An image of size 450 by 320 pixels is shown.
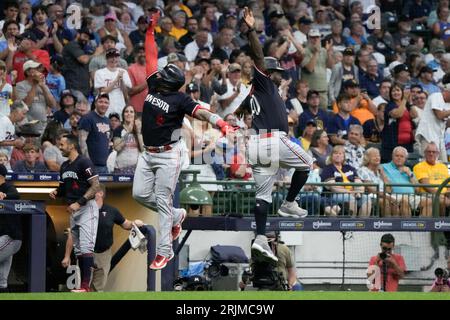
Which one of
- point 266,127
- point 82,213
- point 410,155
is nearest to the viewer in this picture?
point 266,127

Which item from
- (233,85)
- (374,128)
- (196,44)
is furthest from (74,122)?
(374,128)

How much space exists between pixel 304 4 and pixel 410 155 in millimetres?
5371

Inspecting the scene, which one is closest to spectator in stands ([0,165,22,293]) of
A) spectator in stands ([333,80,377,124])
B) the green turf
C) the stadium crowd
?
the stadium crowd

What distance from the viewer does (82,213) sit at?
15.2m

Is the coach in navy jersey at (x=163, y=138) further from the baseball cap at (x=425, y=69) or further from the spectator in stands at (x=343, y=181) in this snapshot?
the baseball cap at (x=425, y=69)

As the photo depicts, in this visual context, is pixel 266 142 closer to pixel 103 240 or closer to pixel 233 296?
pixel 233 296

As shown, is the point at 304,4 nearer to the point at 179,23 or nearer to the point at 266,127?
the point at 179,23

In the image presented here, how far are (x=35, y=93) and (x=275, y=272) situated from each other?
6.13 metres

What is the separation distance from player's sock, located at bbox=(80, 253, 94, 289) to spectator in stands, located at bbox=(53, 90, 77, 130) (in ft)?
13.7

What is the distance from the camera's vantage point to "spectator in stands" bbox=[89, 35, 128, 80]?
20297mm

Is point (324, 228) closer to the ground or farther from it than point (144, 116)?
closer to the ground

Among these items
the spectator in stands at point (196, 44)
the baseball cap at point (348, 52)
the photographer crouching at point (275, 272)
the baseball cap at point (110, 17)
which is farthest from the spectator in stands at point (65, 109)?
the baseball cap at point (348, 52)

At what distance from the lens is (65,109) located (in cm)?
1898
